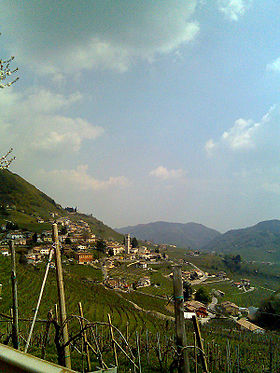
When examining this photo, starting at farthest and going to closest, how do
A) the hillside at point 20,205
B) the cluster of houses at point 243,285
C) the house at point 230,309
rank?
the hillside at point 20,205, the cluster of houses at point 243,285, the house at point 230,309

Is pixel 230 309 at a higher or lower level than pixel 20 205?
lower

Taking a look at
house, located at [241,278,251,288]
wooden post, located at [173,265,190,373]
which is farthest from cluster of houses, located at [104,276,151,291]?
wooden post, located at [173,265,190,373]

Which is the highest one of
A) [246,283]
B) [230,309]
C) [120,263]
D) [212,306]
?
[120,263]

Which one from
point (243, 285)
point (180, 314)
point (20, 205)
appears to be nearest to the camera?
point (180, 314)

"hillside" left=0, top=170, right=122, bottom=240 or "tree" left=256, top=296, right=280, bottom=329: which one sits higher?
"hillside" left=0, top=170, right=122, bottom=240

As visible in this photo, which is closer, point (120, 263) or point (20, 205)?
point (120, 263)

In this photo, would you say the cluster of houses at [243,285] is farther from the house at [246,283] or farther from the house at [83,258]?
the house at [83,258]

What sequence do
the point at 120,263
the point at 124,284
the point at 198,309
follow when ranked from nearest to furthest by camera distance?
the point at 198,309, the point at 124,284, the point at 120,263

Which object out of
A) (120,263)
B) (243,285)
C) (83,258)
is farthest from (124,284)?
(243,285)

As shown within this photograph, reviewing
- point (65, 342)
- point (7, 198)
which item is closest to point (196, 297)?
point (65, 342)

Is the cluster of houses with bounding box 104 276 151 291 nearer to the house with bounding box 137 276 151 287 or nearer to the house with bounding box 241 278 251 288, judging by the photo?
the house with bounding box 137 276 151 287

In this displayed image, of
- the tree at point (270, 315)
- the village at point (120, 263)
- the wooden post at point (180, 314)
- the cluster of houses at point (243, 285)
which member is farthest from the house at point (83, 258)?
the wooden post at point (180, 314)

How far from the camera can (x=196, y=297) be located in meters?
56.2

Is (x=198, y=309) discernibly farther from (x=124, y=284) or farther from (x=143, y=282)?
(x=124, y=284)
